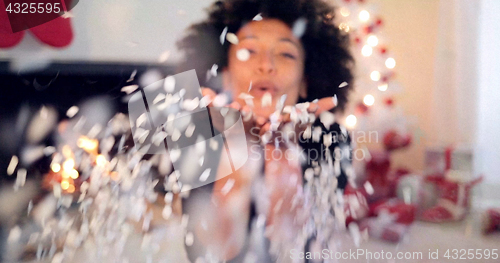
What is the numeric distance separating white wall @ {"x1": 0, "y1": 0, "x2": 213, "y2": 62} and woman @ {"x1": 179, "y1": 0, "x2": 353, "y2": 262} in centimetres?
4

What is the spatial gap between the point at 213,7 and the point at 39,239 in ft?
2.19

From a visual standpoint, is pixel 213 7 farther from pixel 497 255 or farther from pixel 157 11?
pixel 497 255

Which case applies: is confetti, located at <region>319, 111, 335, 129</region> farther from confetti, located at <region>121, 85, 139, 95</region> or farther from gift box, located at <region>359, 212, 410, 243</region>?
confetti, located at <region>121, 85, 139, 95</region>

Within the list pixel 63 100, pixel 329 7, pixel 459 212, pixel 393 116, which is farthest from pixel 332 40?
pixel 63 100

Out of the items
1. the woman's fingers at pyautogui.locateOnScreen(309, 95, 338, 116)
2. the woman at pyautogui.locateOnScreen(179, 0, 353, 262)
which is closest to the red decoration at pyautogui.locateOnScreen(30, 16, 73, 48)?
the woman at pyautogui.locateOnScreen(179, 0, 353, 262)

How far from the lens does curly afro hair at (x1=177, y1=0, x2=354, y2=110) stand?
647mm

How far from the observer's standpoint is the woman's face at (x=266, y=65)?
0.65 meters

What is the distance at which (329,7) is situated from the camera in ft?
2.15

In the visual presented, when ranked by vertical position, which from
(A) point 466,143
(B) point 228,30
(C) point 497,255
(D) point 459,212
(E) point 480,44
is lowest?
(C) point 497,255

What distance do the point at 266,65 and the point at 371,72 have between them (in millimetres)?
249

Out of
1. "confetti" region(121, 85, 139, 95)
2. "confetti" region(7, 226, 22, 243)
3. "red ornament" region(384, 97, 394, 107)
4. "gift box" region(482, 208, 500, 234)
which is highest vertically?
"confetti" region(121, 85, 139, 95)

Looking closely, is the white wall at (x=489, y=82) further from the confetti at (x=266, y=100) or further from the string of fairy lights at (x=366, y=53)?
the confetti at (x=266, y=100)

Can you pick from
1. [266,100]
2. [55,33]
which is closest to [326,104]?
[266,100]

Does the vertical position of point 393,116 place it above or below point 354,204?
above
